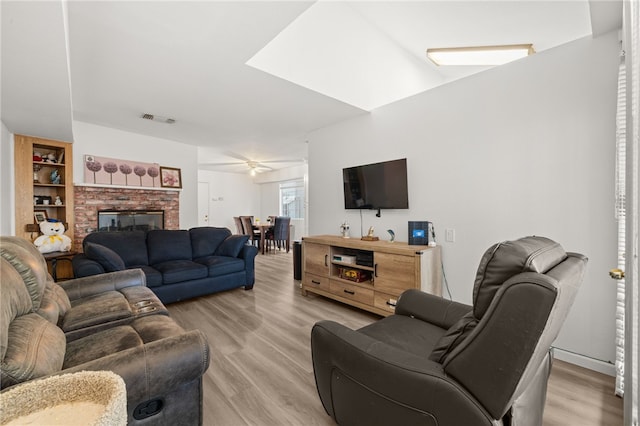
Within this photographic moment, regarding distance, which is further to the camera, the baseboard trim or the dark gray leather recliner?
the baseboard trim

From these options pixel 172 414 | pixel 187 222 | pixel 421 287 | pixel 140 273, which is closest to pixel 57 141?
pixel 187 222

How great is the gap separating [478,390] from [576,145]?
216 centimetres

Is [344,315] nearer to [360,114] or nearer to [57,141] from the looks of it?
[360,114]

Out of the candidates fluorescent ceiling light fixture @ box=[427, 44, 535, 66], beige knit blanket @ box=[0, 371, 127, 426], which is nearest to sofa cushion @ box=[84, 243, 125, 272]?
beige knit blanket @ box=[0, 371, 127, 426]

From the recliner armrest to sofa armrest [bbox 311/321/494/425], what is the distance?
72 centimetres

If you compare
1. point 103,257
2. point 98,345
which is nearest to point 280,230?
point 103,257

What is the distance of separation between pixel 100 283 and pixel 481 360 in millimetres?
2827

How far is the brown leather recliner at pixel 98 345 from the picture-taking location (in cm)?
103

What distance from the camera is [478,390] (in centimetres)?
92

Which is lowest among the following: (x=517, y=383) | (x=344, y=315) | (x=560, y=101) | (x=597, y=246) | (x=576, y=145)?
(x=344, y=315)

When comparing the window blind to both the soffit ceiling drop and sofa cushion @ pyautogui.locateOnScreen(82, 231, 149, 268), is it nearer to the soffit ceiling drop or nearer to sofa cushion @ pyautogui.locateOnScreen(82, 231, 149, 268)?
the soffit ceiling drop

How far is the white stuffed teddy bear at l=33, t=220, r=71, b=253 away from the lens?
3.52m

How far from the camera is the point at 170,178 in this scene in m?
5.32

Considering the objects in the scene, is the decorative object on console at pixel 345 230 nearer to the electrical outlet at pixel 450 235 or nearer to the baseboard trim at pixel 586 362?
the electrical outlet at pixel 450 235
